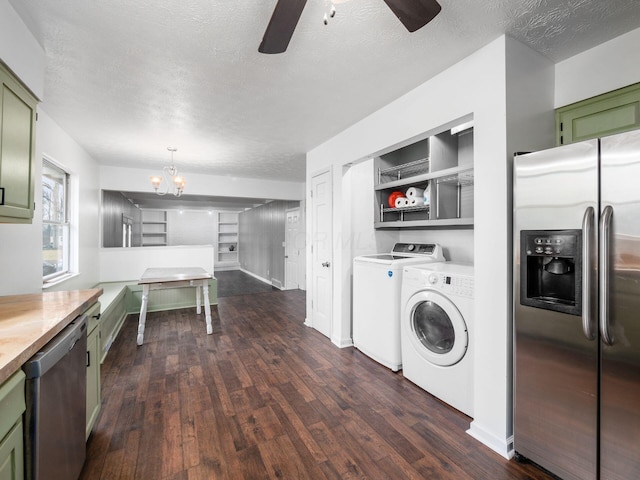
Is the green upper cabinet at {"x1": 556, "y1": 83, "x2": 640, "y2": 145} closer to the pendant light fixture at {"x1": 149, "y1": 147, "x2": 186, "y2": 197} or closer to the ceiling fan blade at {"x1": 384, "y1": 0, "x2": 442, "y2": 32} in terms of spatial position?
the ceiling fan blade at {"x1": 384, "y1": 0, "x2": 442, "y2": 32}

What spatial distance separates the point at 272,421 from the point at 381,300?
4.45ft

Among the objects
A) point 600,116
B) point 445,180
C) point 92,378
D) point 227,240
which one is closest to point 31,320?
point 92,378

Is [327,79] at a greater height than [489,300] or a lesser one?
greater

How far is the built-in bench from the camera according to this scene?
11.6 ft

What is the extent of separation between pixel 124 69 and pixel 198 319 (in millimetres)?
3506

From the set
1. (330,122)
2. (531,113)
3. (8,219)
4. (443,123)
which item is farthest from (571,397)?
(8,219)

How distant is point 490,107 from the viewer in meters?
1.80

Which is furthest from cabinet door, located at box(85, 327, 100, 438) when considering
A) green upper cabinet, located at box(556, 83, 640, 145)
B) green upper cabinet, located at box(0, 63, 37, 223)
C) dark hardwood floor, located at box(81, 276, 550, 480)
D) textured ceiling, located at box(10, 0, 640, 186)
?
green upper cabinet, located at box(556, 83, 640, 145)

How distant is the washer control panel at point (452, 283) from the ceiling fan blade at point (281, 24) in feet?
5.90

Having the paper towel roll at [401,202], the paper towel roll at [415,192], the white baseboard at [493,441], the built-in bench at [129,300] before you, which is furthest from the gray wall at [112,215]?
the white baseboard at [493,441]

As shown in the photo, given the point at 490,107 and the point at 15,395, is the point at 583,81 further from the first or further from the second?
the point at 15,395

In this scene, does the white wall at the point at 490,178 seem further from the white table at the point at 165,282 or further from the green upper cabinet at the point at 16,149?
the white table at the point at 165,282

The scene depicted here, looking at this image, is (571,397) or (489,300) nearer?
(571,397)

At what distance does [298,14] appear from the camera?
120cm
